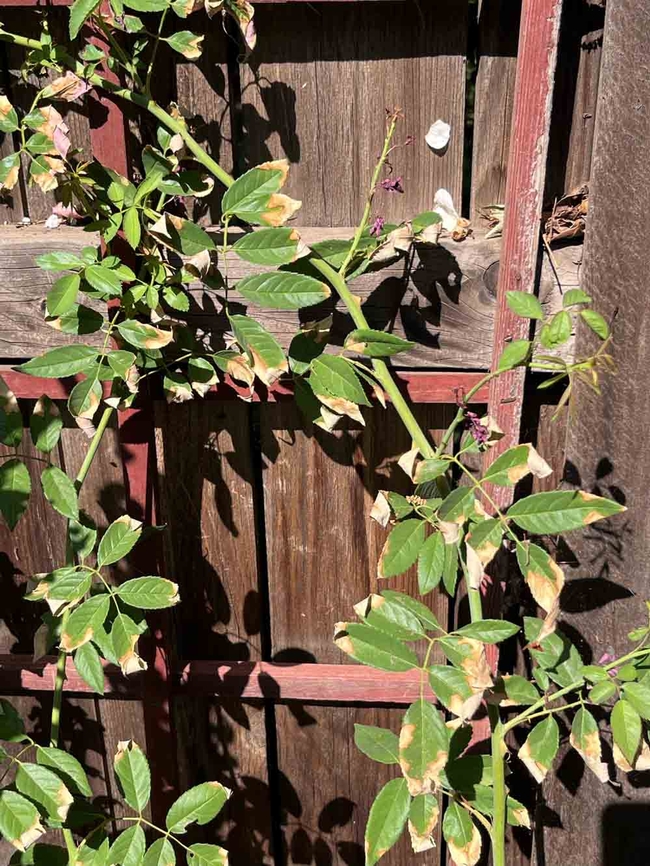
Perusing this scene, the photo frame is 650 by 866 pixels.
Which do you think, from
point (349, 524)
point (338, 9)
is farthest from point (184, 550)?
point (338, 9)

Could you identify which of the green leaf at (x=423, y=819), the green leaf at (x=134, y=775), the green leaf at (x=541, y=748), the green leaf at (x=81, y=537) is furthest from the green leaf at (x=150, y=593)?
the green leaf at (x=541, y=748)

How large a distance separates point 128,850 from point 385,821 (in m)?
0.36

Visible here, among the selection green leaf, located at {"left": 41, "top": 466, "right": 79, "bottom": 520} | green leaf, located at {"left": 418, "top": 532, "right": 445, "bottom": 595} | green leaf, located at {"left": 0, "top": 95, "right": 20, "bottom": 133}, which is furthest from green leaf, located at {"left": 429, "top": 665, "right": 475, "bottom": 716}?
green leaf, located at {"left": 0, "top": 95, "right": 20, "bottom": 133}

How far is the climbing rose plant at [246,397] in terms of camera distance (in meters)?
1.05

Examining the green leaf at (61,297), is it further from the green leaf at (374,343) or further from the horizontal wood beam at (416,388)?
the green leaf at (374,343)

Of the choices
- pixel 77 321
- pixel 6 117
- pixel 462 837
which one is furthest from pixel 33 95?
pixel 462 837

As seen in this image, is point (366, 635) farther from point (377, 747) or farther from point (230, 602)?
point (230, 602)

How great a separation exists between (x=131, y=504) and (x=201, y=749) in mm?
576

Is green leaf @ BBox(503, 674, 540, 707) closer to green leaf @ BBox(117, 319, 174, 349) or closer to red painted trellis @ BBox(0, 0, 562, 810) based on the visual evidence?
red painted trellis @ BBox(0, 0, 562, 810)

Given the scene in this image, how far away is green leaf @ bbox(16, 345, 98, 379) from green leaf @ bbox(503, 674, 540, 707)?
0.77 m

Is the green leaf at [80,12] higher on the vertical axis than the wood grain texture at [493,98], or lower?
higher

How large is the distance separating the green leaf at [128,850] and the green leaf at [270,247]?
810 mm

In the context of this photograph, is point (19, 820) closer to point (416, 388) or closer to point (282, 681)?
point (282, 681)

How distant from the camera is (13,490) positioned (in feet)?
3.82
